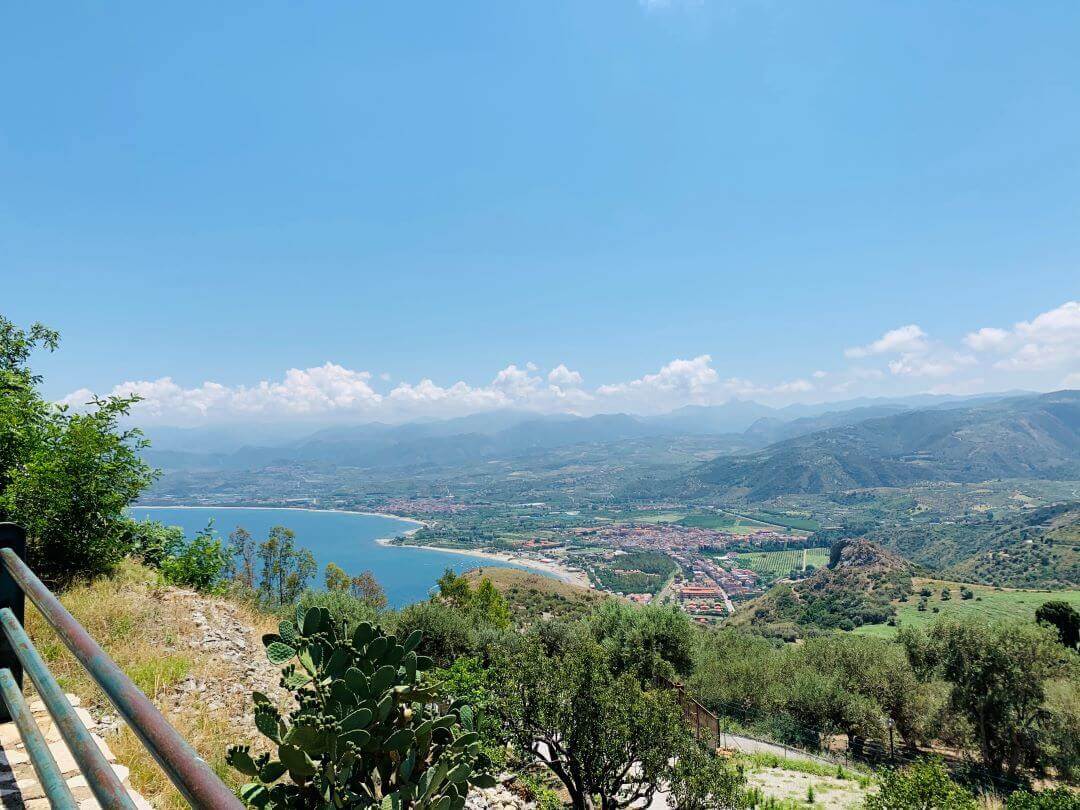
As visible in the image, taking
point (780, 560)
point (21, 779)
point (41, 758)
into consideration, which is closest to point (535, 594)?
point (21, 779)

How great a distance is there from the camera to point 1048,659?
57.0ft

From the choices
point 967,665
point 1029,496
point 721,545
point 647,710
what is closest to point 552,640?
point 647,710

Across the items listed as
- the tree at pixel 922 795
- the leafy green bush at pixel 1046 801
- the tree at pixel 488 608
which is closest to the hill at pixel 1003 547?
the tree at pixel 488 608

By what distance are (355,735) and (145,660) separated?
20.8 ft

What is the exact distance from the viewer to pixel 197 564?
11.1 meters

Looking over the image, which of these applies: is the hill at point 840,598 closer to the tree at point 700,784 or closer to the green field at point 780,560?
the green field at point 780,560

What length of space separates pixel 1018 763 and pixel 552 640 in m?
16.9

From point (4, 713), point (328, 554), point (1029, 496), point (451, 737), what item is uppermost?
point (4, 713)

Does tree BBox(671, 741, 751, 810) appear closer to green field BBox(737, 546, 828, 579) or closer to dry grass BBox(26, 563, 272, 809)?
dry grass BBox(26, 563, 272, 809)

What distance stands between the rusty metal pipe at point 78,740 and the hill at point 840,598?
5663 centimetres

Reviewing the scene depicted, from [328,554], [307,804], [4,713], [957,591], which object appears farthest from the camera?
[328,554]

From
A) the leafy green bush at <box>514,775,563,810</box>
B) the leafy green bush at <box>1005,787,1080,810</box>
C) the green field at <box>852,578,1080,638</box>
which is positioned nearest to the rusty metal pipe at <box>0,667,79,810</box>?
the leafy green bush at <box>514,775,563,810</box>

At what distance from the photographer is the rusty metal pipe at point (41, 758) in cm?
116

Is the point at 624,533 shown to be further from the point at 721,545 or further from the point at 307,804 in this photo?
the point at 307,804
